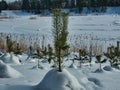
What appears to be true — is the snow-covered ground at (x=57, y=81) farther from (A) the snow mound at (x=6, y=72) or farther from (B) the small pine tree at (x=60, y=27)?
(B) the small pine tree at (x=60, y=27)

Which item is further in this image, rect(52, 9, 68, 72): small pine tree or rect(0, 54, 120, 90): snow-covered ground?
rect(52, 9, 68, 72): small pine tree

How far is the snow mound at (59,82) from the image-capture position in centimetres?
378

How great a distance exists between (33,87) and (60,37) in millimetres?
707

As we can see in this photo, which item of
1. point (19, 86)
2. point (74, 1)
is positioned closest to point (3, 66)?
point (19, 86)

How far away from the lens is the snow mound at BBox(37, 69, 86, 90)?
3783 millimetres

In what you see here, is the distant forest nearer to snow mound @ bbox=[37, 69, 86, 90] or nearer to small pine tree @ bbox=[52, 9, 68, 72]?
small pine tree @ bbox=[52, 9, 68, 72]

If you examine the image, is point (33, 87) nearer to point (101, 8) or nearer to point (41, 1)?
point (101, 8)

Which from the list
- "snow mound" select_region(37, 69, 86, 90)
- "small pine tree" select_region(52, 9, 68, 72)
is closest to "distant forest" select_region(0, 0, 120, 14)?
"small pine tree" select_region(52, 9, 68, 72)

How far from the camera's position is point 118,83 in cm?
423

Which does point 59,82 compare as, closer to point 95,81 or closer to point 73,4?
point 95,81

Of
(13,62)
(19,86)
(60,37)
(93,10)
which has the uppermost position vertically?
(60,37)

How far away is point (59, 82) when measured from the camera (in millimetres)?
3809

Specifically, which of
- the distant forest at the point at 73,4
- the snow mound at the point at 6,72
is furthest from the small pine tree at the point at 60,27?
the distant forest at the point at 73,4

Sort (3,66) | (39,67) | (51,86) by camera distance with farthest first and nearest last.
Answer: (39,67) < (3,66) < (51,86)
